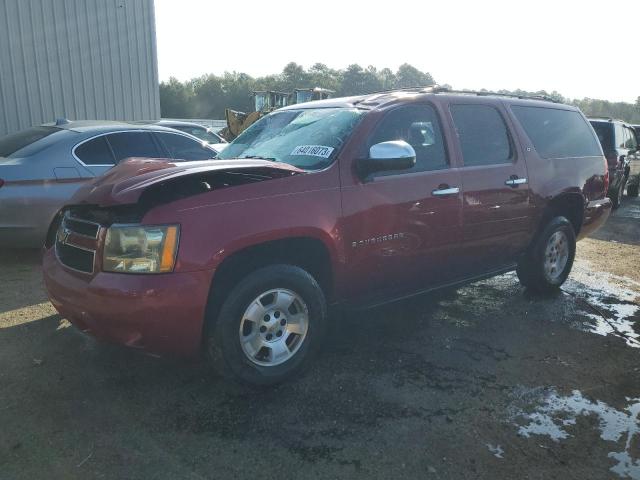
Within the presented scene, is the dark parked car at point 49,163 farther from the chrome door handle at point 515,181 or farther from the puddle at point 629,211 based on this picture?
the puddle at point 629,211

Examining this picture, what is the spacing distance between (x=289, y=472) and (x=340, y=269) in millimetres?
1343

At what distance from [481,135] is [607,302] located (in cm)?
227

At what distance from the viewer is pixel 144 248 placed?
8.80 feet

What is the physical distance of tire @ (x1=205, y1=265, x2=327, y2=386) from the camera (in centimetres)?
289

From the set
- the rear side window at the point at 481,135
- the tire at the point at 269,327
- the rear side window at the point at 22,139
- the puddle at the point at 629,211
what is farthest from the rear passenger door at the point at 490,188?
the puddle at the point at 629,211

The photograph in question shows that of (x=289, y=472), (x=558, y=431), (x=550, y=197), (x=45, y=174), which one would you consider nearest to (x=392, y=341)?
(x=558, y=431)

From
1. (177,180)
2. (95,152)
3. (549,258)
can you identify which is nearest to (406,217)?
(177,180)

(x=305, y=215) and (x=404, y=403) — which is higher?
→ (x=305, y=215)

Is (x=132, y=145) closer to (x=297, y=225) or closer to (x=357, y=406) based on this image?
(x=297, y=225)

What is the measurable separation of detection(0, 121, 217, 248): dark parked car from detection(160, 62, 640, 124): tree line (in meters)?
53.4

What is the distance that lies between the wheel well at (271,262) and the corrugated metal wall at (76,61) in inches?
350

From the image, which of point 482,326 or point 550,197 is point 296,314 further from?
point 550,197

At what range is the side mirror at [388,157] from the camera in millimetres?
3275

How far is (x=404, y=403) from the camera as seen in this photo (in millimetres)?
2998
